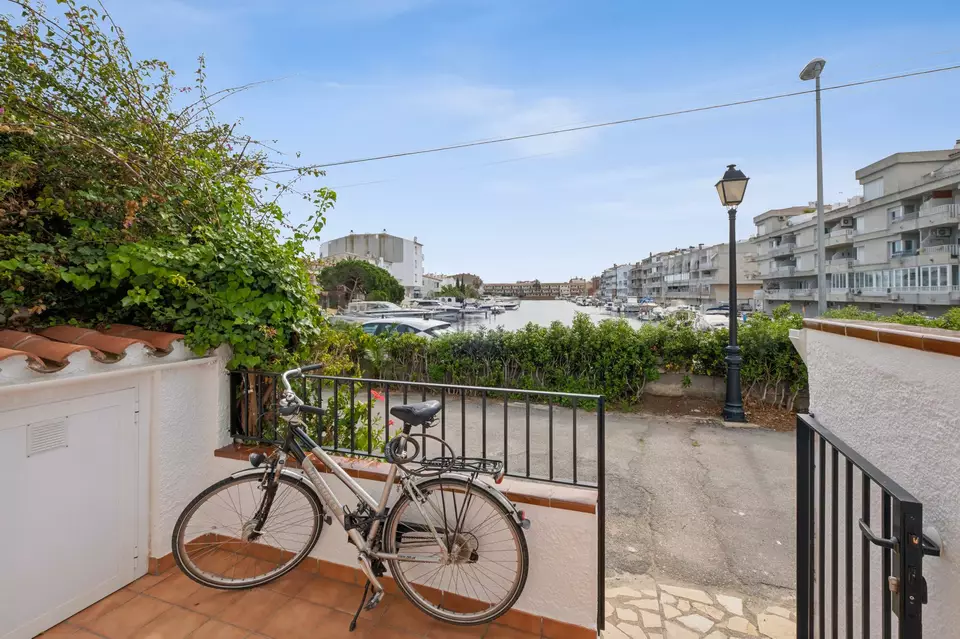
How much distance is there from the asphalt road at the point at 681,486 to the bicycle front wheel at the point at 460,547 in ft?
0.96

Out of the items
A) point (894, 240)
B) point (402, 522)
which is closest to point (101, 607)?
point (402, 522)

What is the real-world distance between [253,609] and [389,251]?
57.9 metres

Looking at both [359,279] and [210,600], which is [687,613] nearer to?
[210,600]

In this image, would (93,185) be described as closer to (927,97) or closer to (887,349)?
(887,349)

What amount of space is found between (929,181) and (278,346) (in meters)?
36.5

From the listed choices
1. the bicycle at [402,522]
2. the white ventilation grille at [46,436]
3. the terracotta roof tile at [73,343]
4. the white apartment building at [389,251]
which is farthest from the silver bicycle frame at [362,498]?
the white apartment building at [389,251]

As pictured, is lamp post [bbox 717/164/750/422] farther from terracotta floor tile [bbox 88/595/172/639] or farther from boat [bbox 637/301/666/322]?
terracotta floor tile [bbox 88/595/172/639]

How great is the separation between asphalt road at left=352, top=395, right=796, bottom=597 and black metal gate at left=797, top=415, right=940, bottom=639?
91 centimetres

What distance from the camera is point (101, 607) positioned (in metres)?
2.11

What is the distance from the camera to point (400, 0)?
5.38 metres

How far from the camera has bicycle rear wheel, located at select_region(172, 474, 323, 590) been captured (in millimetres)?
2234

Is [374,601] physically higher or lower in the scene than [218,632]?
higher

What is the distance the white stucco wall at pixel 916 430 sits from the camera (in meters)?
1.08

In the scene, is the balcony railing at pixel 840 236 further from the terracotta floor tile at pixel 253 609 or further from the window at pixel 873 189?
the terracotta floor tile at pixel 253 609
